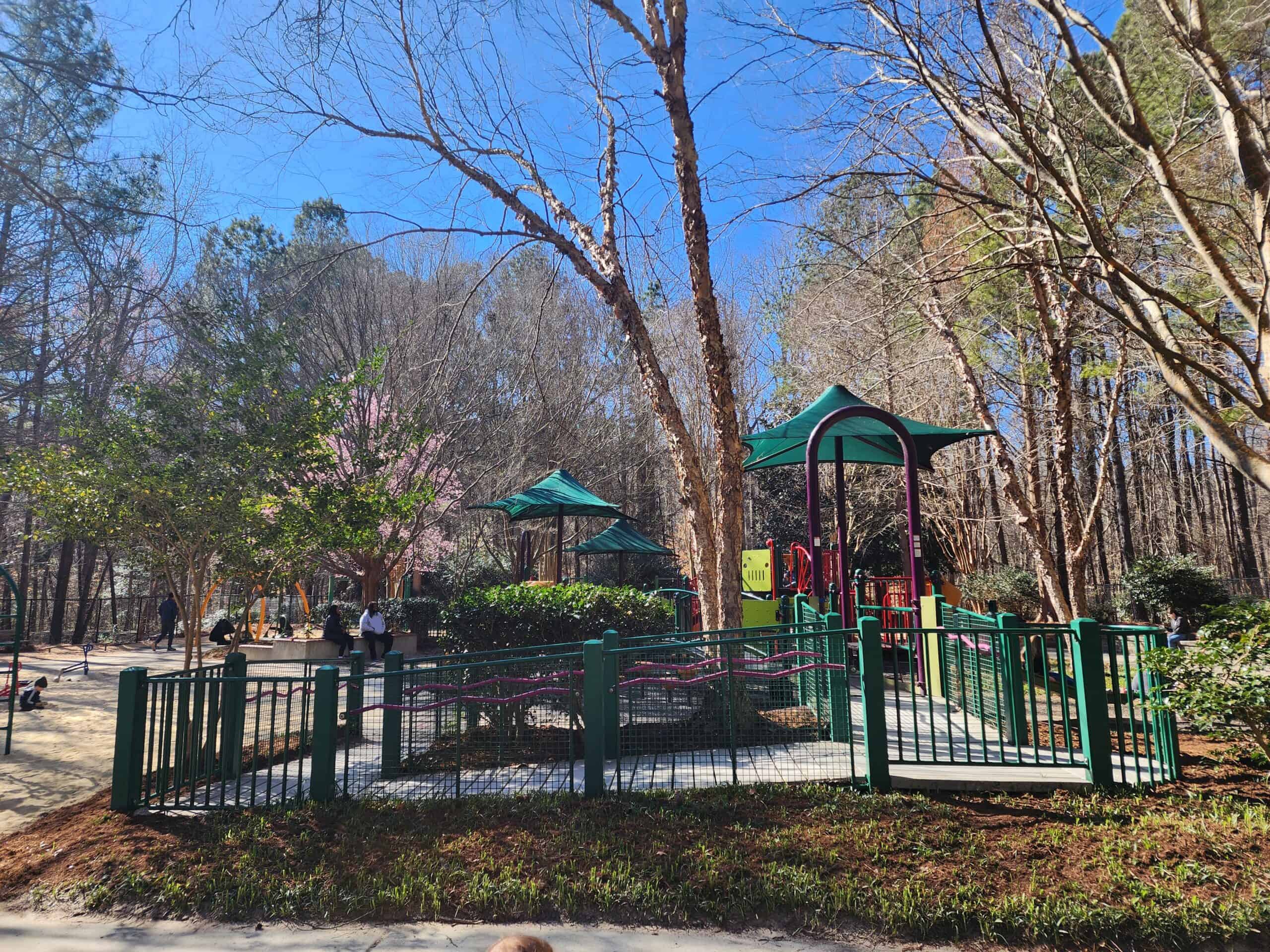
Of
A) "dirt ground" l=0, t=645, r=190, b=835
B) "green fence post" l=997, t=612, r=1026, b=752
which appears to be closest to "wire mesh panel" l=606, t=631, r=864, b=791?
"green fence post" l=997, t=612, r=1026, b=752

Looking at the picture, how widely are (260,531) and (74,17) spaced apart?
5039 mm

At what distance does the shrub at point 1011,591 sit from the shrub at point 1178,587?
2185 millimetres

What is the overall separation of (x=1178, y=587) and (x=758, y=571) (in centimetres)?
915

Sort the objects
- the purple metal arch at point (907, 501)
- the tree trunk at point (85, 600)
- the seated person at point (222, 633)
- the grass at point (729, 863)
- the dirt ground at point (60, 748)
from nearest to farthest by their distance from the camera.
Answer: the grass at point (729, 863) → the dirt ground at point (60, 748) → the purple metal arch at point (907, 501) → the seated person at point (222, 633) → the tree trunk at point (85, 600)

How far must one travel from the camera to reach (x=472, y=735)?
6594mm

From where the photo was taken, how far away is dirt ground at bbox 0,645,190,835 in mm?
6406

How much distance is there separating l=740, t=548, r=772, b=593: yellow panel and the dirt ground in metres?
11.6

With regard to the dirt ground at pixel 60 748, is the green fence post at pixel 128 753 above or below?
above

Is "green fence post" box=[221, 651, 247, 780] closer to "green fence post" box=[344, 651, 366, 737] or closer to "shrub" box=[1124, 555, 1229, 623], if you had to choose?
"green fence post" box=[344, 651, 366, 737]

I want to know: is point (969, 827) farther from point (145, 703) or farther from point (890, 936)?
point (145, 703)

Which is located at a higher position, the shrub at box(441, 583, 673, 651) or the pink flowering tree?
the pink flowering tree

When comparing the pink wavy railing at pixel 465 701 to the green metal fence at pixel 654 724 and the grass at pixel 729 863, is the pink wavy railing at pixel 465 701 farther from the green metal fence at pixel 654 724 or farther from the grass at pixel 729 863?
the grass at pixel 729 863

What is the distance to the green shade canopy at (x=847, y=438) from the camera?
9.77 metres

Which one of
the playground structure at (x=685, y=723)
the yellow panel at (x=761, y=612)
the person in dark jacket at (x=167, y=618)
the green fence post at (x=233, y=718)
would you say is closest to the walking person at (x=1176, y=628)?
the playground structure at (x=685, y=723)
